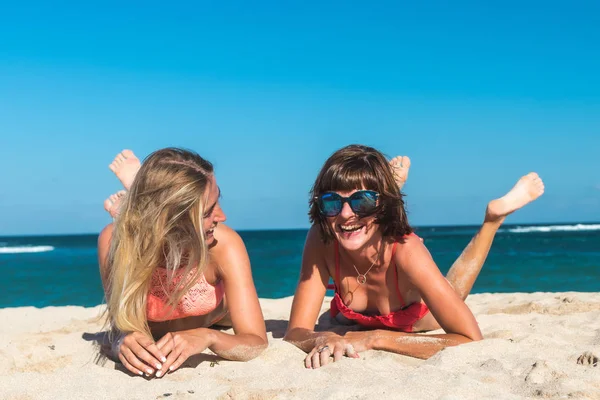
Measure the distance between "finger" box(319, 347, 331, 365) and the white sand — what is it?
0.34 feet

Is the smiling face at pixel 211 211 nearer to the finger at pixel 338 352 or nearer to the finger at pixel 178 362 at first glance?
the finger at pixel 178 362

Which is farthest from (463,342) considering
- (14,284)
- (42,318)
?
(14,284)

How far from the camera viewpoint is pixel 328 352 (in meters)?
3.45

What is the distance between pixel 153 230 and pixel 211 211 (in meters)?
0.35

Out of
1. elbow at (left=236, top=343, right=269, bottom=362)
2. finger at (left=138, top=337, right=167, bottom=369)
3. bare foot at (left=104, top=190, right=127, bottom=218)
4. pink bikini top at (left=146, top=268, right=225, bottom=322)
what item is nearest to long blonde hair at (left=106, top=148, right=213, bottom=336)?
finger at (left=138, top=337, right=167, bottom=369)

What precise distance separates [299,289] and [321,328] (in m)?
0.99

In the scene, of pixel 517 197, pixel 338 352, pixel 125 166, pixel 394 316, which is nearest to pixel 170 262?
pixel 338 352

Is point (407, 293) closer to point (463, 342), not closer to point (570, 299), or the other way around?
point (463, 342)

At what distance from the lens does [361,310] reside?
4406 mm

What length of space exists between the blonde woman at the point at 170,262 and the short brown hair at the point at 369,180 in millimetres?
723

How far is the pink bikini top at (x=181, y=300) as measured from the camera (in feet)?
12.0

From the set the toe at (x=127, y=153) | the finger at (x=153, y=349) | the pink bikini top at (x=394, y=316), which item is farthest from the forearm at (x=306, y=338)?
the toe at (x=127, y=153)

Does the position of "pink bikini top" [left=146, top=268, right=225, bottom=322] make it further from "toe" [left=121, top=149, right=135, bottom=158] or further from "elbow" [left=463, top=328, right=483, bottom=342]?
"toe" [left=121, top=149, right=135, bottom=158]

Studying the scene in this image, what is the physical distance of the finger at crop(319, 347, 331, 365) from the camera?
339 centimetres
